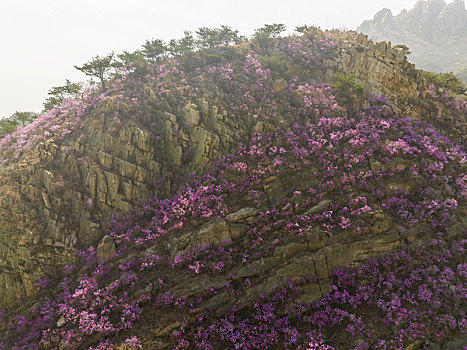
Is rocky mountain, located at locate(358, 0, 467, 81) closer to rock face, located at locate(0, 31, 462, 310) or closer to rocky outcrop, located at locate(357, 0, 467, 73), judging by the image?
rocky outcrop, located at locate(357, 0, 467, 73)

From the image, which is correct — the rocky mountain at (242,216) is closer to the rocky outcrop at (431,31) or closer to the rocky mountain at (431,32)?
the rocky mountain at (431,32)

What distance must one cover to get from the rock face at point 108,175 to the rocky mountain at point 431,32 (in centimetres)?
11878

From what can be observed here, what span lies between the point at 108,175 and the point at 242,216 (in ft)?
37.9

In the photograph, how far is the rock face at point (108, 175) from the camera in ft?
48.6

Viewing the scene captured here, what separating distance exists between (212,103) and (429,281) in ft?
69.9

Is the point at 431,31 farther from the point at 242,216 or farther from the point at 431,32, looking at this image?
the point at 242,216

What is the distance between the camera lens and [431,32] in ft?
405

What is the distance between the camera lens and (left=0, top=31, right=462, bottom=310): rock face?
583 inches

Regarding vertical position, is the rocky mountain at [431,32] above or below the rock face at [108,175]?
above

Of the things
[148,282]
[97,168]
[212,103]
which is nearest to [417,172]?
[212,103]

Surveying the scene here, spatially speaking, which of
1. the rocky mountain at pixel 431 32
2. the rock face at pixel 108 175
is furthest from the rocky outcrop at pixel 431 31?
the rock face at pixel 108 175

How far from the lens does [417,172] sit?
1619 centimetres

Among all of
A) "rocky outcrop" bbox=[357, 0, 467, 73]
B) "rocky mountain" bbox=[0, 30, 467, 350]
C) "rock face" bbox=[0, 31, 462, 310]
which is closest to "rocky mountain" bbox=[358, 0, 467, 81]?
"rocky outcrop" bbox=[357, 0, 467, 73]

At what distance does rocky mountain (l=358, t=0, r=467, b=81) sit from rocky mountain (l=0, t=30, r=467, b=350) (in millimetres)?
114796
